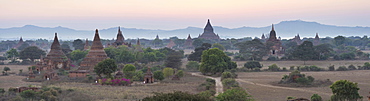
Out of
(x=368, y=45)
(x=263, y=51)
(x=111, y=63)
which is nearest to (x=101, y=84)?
(x=111, y=63)

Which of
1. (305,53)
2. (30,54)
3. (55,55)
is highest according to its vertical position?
(30,54)

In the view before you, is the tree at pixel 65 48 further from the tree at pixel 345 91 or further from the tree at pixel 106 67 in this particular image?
the tree at pixel 345 91

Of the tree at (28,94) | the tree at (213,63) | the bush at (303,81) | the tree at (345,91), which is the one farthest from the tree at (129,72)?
the tree at (345,91)

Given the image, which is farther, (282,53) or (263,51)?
(282,53)

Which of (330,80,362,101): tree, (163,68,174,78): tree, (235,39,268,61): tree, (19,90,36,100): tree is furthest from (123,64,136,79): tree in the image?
(235,39,268,61): tree

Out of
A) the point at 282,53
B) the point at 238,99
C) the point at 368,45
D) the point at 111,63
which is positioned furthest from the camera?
the point at 368,45

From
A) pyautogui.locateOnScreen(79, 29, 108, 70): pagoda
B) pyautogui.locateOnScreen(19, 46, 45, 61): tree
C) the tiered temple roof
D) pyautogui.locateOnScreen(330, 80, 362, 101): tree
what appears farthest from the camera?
pyautogui.locateOnScreen(19, 46, 45, 61): tree

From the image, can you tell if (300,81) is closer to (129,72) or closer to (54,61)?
(129,72)

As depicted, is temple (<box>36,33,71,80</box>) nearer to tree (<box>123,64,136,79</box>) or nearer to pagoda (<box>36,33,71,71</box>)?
pagoda (<box>36,33,71,71</box>)

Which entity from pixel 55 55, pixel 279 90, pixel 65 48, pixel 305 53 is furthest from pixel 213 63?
pixel 65 48

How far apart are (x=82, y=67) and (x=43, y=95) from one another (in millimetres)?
22279

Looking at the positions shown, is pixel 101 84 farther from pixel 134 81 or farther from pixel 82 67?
pixel 82 67

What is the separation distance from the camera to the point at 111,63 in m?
44.7

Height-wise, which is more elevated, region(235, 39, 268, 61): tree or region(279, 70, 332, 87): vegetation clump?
region(235, 39, 268, 61): tree
